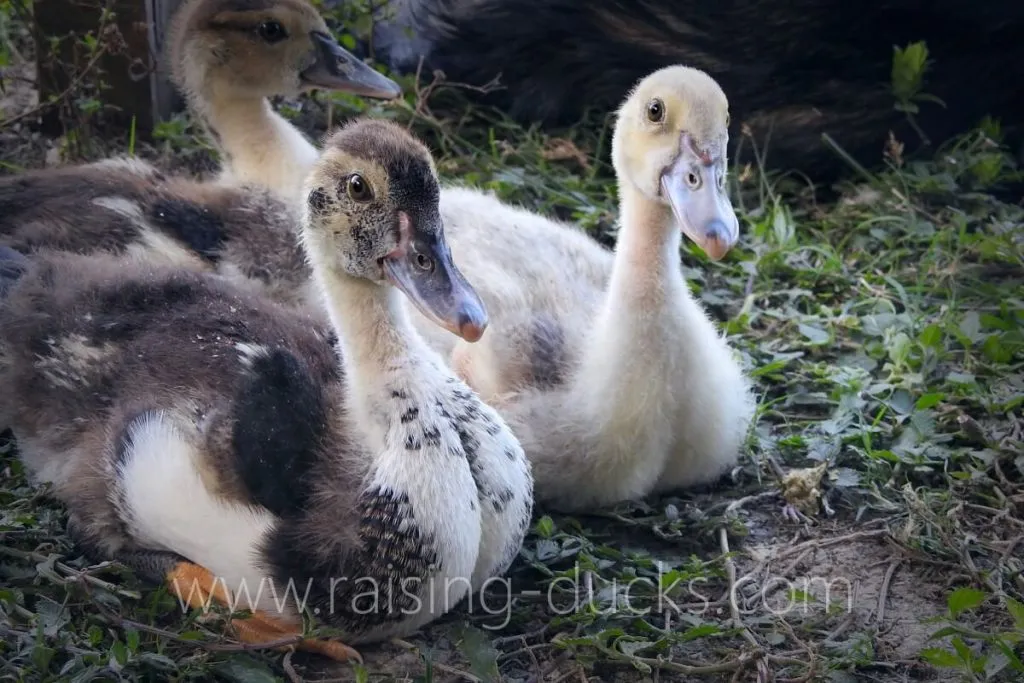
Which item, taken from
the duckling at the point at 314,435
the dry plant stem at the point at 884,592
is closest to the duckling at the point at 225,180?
the duckling at the point at 314,435

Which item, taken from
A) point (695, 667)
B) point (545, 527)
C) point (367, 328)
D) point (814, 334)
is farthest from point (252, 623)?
point (814, 334)

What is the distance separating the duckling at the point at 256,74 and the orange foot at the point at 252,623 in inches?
67.2

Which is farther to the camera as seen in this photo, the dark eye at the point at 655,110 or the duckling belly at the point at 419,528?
the dark eye at the point at 655,110

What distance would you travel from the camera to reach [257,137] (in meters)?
4.78

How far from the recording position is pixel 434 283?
10.7 feet

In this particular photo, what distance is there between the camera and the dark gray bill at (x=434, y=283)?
3229 millimetres

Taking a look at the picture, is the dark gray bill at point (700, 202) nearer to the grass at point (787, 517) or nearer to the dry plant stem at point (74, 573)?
the grass at point (787, 517)

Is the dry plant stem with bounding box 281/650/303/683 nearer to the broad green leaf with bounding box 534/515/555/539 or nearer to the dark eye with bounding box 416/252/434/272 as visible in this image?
the broad green leaf with bounding box 534/515/555/539

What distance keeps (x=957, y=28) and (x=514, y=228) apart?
99.1 inches

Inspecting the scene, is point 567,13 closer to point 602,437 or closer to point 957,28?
point 957,28

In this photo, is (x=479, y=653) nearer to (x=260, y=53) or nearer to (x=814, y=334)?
(x=814, y=334)

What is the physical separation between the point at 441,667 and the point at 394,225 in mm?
1081

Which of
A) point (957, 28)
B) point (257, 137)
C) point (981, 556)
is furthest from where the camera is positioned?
point (957, 28)

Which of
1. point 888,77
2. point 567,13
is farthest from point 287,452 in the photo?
point 888,77
